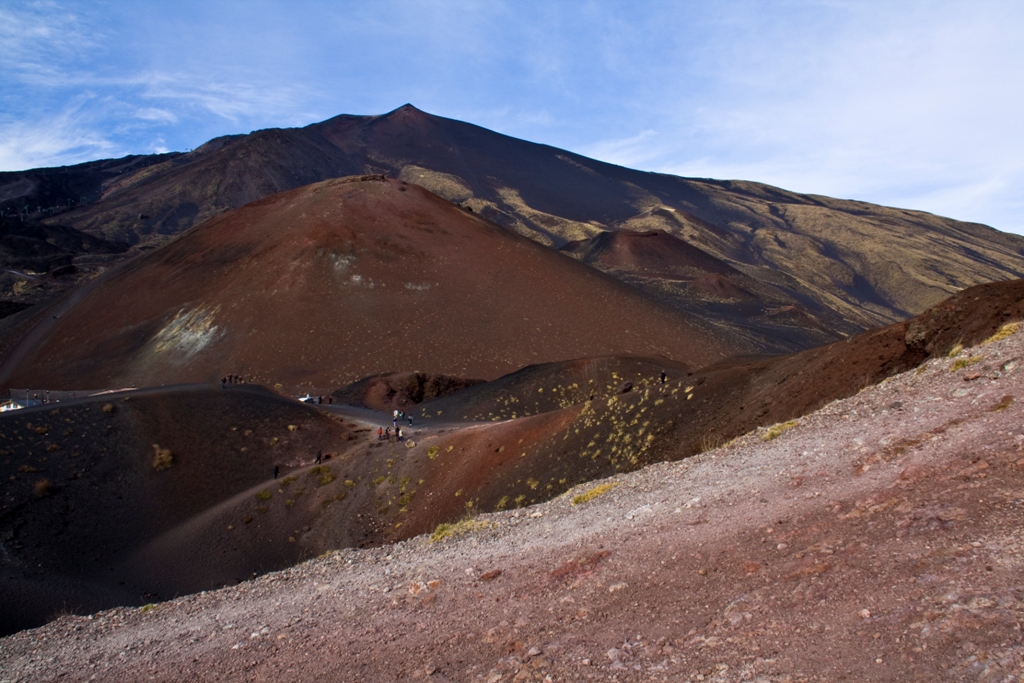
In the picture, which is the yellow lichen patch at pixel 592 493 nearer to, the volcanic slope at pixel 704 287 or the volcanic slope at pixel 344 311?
the volcanic slope at pixel 344 311

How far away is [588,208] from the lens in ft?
480

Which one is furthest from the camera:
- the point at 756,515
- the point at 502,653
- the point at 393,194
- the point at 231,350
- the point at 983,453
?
the point at 393,194

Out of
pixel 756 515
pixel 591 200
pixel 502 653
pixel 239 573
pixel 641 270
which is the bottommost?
pixel 239 573

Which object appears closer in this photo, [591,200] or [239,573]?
[239,573]

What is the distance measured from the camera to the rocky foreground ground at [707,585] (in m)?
5.04

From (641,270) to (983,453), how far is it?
286 ft

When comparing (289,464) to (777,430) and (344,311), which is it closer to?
(777,430)

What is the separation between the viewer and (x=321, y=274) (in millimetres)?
56250

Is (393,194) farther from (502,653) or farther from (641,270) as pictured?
(502,653)

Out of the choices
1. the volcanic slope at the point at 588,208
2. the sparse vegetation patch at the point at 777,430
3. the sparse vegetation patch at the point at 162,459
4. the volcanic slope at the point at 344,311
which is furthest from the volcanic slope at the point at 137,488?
the volcanic slope at the point at 588,208

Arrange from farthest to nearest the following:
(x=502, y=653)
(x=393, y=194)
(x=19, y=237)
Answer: (x=19, y=237)
(x=393, y=194)
(x=502, y=653)

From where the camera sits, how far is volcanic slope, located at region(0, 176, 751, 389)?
159 ft

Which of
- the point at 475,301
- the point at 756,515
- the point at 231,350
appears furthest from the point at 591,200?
the point at 756,515

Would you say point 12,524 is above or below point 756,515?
below
